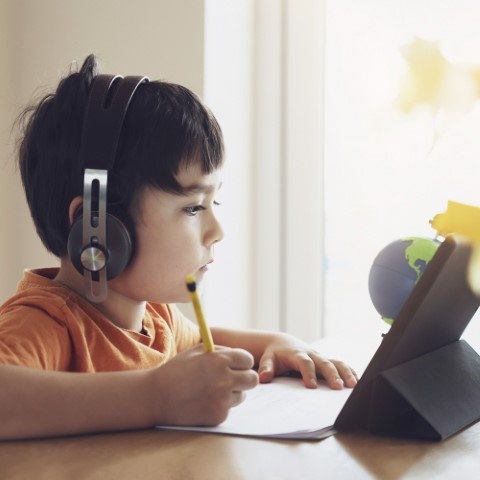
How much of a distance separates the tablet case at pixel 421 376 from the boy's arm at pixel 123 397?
0.34 ft

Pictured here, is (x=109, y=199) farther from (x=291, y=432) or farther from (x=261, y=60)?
(x=261, y=60)

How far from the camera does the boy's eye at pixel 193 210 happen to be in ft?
3.16

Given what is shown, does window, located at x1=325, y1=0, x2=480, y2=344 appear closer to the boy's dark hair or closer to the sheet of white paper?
the boy's dark hair

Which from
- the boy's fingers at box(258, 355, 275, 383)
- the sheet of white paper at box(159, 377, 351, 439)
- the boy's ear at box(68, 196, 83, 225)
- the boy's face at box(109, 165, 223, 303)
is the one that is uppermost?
the boy's ear at box(68, 196, 83, 225)

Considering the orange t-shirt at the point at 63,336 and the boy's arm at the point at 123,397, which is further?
the orange t-shirt at the point at 63,336

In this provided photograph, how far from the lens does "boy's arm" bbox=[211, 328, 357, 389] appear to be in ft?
3.02

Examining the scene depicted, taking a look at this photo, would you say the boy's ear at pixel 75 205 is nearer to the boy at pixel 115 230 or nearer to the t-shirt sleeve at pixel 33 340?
the boy at pixel 115 230

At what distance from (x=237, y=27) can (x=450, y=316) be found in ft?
4.18

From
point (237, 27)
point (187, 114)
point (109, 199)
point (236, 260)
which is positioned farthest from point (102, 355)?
point (237, 27)

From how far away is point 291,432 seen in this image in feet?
2.19

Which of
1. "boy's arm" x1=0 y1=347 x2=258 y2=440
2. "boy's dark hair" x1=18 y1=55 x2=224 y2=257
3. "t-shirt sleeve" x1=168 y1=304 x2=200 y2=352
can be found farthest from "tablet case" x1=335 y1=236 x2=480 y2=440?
"t-shirt sleeve" x1=168 y1=304 x2=200 y2=352

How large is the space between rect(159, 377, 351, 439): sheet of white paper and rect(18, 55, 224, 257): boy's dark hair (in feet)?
0.87

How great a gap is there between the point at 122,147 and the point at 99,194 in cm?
11

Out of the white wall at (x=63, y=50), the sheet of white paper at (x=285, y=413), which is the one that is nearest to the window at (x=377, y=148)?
the white wall at (x=63, y=50)
